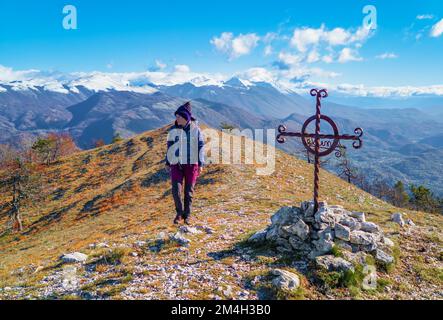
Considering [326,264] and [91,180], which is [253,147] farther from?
[326,264]

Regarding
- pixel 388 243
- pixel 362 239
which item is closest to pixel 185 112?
pixel 362 239

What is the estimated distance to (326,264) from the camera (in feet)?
34.9

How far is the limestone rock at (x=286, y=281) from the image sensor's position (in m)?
9.55

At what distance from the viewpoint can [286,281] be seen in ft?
31.8

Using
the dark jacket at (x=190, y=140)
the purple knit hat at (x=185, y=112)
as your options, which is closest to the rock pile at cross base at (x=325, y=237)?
the dark jacket at (x=190, y=140)

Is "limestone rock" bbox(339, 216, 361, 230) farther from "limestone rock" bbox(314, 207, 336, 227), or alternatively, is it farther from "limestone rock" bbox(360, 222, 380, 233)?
"limestone rock" bbox(314, 207, 336, 227)

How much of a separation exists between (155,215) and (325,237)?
53.3 feet

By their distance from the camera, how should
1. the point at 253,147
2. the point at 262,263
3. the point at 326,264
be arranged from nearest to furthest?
the point at 326,264
the point at 262,263
the point at 253,147

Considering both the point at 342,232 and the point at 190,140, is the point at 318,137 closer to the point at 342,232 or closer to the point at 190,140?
the point at 342,232

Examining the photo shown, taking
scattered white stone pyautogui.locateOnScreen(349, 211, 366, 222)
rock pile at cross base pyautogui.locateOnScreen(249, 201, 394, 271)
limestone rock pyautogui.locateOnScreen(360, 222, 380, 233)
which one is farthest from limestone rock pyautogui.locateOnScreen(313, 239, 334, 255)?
scattered white stone pyautogui.locateOnScreen(349, 211, 366, 222)

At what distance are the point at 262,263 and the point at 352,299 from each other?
3157 mm
